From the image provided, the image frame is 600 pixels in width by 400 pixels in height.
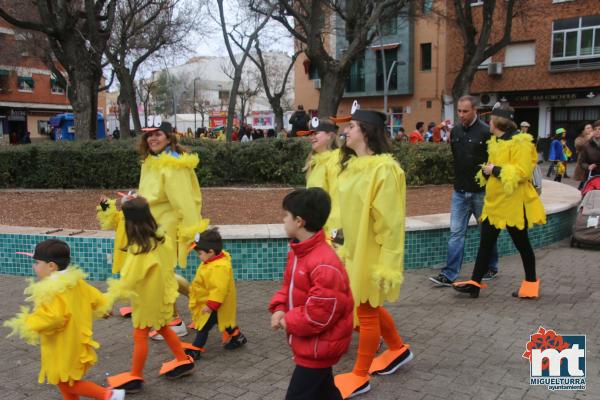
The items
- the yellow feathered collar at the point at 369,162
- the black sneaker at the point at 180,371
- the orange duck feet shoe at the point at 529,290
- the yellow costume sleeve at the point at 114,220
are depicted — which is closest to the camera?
the yellow feathered collar at the point at 369,162

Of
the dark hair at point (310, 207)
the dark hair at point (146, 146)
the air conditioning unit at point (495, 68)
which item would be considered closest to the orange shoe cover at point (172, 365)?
the dark hair at point (310, 207)

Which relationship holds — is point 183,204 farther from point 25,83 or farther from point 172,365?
point 25,83

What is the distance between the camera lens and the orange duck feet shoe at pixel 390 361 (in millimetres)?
3893

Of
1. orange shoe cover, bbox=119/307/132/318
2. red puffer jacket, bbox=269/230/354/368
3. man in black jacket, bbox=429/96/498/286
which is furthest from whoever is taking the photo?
man in black jacket, bbox=429/96/498/286

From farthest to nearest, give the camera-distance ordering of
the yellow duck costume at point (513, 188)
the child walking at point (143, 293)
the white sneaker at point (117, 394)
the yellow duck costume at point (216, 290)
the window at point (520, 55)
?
the window at point (520, 55) < the yellow duck costume at point (513, 188) < the yellow duck costume at point (216, 290) < the child walking at point (143, 293) < the white sneaker at point (117, 394)

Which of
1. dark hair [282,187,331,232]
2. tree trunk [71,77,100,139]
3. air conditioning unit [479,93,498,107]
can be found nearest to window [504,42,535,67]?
air conditioning unit [479,93,498,107]

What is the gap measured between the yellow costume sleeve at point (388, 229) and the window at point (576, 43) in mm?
29789

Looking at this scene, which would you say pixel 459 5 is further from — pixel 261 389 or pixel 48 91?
pixel 48 91

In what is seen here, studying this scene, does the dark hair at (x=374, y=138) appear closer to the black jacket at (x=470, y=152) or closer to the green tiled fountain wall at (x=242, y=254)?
the black jacket at (x=470, y=152)

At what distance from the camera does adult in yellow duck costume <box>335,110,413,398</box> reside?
3.50 metres

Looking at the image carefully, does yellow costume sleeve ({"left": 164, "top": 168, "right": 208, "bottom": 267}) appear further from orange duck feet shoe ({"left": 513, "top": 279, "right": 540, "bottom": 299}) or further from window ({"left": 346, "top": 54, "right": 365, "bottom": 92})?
window ({"left": 346, "top": 54, "right": 365, "bottom": 92})

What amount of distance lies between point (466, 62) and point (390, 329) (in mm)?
20746

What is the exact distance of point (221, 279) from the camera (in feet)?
14.1

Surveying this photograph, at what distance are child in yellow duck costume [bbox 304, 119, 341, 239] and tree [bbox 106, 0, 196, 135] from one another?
59.7 feet
